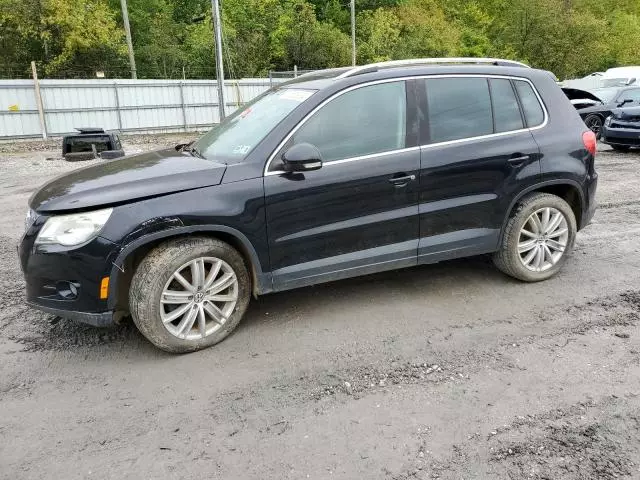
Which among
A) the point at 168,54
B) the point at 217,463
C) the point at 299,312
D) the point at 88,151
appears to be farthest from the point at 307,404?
the point at 168,54

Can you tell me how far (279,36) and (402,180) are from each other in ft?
109

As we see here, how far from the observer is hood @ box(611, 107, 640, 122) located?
1277 centimetres

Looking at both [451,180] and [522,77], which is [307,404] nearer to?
[451,180]

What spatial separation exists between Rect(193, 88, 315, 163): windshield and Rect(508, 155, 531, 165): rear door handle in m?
1.73

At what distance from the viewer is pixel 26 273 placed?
378 cm

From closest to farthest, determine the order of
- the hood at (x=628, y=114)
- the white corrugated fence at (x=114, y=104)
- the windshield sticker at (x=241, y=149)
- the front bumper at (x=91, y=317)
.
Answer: the front bumper at (x=91, y=317) → the windshield sticker at (x=241, y=149) → the hood at (x=628, y=114) → the white corrugated fence at (x=114, y=104)

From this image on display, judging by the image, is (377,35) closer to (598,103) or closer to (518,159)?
(598,103)

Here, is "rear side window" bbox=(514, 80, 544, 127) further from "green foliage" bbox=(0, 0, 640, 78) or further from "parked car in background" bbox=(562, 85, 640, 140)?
"green foliage" bbox=(0, 0, 640, 78)

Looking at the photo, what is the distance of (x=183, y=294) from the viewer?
3795mm

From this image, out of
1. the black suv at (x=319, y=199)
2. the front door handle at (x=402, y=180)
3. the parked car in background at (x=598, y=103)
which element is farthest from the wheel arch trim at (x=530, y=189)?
the parked car in background at (x=598, y=103)

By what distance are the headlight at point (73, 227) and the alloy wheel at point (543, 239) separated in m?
3.34

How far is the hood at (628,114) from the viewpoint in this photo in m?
12.8

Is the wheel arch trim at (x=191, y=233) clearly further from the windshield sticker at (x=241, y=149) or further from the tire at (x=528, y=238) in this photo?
the tire at (x=528, y=238)

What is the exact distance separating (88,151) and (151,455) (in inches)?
475
